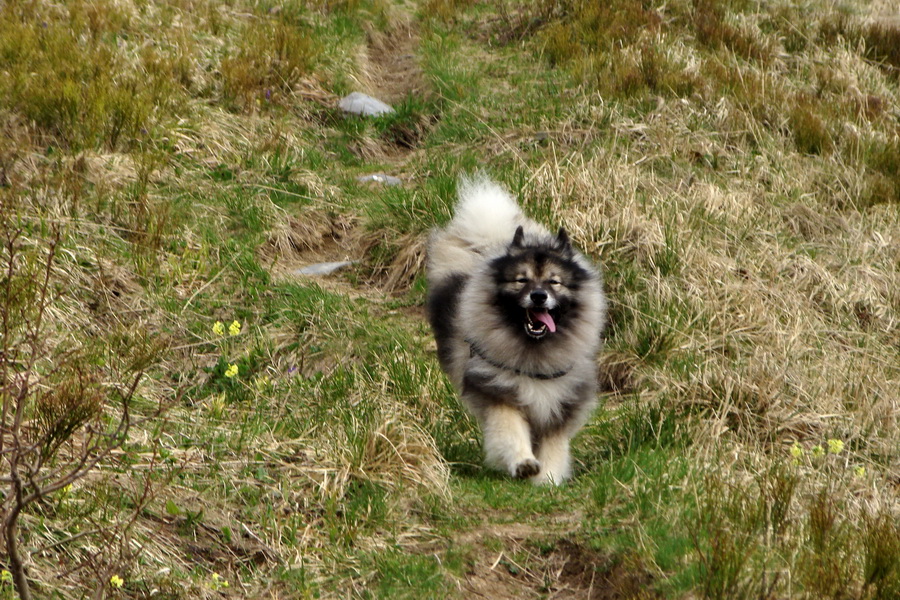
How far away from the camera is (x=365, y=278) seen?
7.58 meters

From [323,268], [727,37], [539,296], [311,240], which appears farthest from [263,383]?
[727,37]

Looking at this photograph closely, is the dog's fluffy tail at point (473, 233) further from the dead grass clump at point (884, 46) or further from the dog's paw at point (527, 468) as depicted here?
the dead grass clump at point (884, 46)

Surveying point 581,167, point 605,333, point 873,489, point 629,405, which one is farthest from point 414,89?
point 873,489

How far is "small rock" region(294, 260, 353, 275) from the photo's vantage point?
23.9 ft

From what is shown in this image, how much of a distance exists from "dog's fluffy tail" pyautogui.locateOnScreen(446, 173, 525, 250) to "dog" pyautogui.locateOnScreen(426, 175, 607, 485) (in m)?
0.51

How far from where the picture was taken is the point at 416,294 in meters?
7.36

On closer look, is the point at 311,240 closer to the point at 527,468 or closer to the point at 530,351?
the point at 530,351

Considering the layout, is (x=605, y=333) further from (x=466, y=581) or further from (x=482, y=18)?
(x=482, y=18)

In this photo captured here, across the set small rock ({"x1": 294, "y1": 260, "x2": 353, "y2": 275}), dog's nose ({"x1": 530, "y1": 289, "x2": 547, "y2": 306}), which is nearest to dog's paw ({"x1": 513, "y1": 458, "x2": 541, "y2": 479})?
dog's nose ({"x1": 530, "y1": 289, "x2": 547, "y2": 306})

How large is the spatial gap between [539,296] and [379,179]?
3725mm

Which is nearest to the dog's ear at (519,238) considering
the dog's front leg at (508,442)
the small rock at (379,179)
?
the dog's front leg at (508,442)

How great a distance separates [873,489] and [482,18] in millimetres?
9147

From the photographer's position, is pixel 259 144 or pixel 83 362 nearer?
pixel 83 362

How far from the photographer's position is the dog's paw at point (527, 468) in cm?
488
